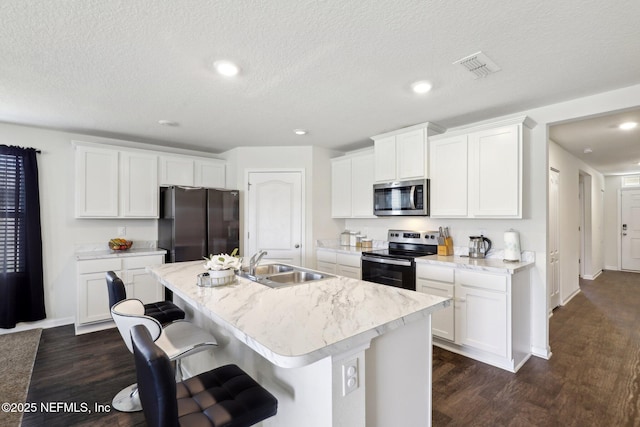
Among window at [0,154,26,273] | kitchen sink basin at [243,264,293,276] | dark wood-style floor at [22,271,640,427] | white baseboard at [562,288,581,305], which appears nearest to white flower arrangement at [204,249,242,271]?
kitchen sink basin at [243,264,293,276]

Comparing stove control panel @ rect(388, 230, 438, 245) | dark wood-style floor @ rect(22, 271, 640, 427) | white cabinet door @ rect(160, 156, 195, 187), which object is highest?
white cabinet door @ rect(160, 156, 195, 187)

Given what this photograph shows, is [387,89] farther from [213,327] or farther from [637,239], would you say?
[637,239]

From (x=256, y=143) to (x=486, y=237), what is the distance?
3220 millimetres

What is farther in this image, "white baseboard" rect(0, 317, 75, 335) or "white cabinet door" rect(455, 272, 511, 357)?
"white baseboard" rect(0, 317, 75, 335)

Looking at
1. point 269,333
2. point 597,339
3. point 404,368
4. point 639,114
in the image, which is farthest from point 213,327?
point 639,114

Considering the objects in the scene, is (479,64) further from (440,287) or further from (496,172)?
(440,287)

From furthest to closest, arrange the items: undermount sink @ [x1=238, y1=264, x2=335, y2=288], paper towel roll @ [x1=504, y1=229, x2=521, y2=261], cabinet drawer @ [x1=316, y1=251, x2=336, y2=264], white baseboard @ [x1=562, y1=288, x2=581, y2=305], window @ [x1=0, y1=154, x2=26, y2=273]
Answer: white baseboard @ [x1=562, y1=288, x2=581, y2=305] → cabinet drawer @ [x1=316, y1=251, x2=336, y2=264] → window @ [x1=0, y1=154, x2=26, y2=273] → paper towel roll @ [x1=504, y1=229, x2=521, y2=261] → undermount sink @ [x1=238, y1=264, x2=335, y2=288]

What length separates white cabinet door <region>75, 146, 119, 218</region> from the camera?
372 centimetres

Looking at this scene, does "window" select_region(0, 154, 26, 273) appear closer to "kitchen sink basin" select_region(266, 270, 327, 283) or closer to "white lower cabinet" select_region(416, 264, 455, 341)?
"kitchen sink basin" select_region(266, 270, 327, 283)

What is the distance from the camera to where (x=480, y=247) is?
3.33m

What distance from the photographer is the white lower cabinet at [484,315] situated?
8.86ft

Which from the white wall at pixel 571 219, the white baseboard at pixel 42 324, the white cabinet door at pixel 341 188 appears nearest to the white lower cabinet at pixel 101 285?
the white baseboard at pixel 42 324

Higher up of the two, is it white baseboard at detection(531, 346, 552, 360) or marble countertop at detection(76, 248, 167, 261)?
marble countertop at detection(76, 248, 167, 261)

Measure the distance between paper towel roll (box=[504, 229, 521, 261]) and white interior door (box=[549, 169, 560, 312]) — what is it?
1552 millimetres
